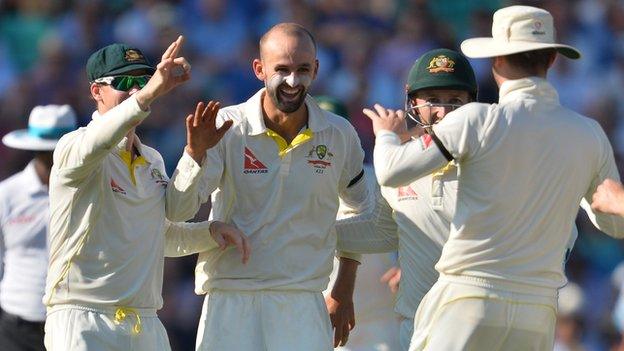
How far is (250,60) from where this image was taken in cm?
1358

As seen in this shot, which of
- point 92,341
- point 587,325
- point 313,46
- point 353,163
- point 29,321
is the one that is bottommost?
point 587,325

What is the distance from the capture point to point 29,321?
32.4 ft

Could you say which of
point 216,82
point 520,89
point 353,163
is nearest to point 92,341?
point 353,163

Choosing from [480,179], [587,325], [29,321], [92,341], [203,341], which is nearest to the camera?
[480,179]

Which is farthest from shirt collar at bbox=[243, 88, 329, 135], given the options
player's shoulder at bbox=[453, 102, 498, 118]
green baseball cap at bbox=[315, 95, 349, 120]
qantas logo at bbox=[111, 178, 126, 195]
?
green baseball cap at bbox=[315, 95, 349, 120]

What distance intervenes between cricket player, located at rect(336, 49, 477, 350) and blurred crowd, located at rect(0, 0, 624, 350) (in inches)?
180

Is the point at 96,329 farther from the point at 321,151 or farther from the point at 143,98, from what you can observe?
the point at 321,151

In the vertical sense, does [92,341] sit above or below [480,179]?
below

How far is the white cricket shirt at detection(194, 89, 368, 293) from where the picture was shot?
8.10m

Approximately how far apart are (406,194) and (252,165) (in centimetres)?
78

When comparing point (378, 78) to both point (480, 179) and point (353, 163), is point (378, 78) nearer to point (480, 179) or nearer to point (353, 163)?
point (353, 163)

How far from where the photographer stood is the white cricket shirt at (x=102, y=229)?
762 centimetres

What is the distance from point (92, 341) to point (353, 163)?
1.66 metres

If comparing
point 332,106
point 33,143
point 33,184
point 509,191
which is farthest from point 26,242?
point 509,191
